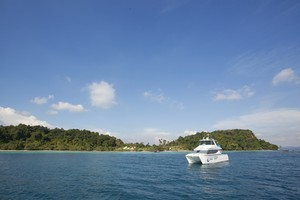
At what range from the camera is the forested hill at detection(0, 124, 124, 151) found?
159 meters

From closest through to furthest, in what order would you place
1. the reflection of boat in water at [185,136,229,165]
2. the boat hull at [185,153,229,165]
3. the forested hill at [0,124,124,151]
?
the boat hull at [185,153,229,165] < the reflection of boat in water at [185,136,229,165] < the forested hill at [0,124,124,151]

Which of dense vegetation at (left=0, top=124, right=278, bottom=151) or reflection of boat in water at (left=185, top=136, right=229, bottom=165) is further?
dense vegetation at (left=0, top=124, right=278, bottom=151)

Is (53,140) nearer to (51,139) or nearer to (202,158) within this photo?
(51,139)

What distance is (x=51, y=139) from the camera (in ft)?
580

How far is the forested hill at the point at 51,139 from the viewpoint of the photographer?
15888 centimetres

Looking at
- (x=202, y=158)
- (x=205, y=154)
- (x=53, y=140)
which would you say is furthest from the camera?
(x=53, y=140)

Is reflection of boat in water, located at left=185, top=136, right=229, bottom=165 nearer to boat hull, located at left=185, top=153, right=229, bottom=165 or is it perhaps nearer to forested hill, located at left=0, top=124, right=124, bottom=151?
boat hull, located at left=185, top=153, right=229, bottom=165

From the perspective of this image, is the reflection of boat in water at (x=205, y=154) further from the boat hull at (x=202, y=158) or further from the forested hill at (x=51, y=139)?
the forested hill at (x=51, y=139)

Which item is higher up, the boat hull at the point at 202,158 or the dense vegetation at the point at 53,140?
the dense vegetation at the point at 53,140

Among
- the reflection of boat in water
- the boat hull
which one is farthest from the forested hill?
the boat hull

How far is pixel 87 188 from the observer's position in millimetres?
31047

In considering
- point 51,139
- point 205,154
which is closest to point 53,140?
point 51,139

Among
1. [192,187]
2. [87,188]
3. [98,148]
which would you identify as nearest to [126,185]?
[87,188]

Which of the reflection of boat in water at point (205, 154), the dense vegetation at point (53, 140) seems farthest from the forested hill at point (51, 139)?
the reflection of boat in water at point (205, 154)
